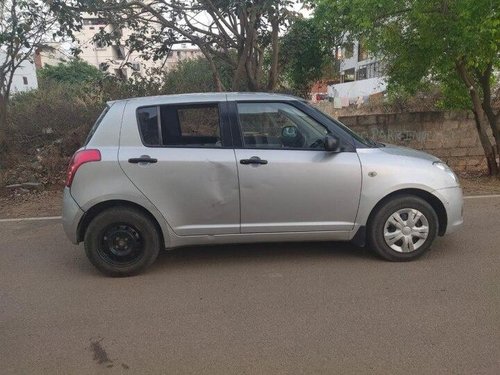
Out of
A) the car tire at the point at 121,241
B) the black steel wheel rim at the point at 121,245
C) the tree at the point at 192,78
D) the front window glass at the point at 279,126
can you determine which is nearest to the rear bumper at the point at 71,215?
the car tire at the point at 121,241

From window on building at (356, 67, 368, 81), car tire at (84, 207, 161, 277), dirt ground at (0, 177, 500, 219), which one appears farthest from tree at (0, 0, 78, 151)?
window on building at (356, 67, 368, 81)

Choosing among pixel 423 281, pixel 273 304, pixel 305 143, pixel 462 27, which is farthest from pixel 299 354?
pixel 462 27

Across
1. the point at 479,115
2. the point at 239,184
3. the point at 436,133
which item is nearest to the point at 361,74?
the point at 436,133

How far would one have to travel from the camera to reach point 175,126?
4477mm

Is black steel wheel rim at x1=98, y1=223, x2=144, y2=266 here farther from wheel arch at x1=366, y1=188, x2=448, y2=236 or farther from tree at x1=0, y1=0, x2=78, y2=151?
tree at x1=0, y1=0, x2=78, y2=151

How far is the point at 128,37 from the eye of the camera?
1031 cm

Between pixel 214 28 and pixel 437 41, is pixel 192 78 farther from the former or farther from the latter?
pixel 437 41

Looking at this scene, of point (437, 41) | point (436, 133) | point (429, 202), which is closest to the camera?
point (429, 202)

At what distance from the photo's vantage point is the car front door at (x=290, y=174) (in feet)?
14.1

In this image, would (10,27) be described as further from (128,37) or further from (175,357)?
(175,357)

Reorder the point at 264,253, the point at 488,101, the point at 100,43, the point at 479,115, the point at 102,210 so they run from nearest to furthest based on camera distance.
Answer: the point at 102,210
the point at 264,253
the point at 479,115
the point at 488,101
the point at 100,43

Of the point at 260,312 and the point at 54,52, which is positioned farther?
the point at 54,52

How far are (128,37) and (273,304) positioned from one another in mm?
8463

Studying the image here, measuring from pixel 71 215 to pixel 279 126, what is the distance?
2178mm
